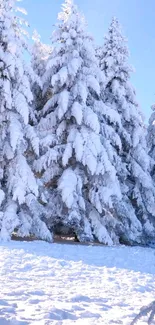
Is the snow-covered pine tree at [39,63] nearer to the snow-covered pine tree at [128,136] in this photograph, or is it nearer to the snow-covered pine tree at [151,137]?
the snow-covered pine tree at [128,136]

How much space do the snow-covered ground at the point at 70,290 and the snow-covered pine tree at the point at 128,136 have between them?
11145mm

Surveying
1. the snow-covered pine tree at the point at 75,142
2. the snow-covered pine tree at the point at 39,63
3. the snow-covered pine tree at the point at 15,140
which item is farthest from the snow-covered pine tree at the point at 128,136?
the snow-covered pine tree at the point at 15,140

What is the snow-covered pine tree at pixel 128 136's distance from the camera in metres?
21.3

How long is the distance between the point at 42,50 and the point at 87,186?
8432 mm

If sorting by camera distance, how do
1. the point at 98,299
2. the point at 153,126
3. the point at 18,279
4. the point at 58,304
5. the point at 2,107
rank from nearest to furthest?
the point at 58,304 → the point at 98,299 → the point at 18,279 → the point at 2,107 → the point at 153,126

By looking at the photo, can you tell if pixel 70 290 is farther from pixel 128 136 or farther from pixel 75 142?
pixel 128 136

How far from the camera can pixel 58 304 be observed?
5531 millimetres

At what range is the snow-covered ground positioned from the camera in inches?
195

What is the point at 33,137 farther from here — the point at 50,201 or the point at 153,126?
the point at 153,126

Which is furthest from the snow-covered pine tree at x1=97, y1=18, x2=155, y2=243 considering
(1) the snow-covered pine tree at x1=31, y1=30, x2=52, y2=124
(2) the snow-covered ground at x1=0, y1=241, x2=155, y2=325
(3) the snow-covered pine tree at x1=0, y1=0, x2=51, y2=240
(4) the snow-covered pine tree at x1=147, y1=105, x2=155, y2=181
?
Answer: (2) the snow-covered ground at x1=0, y1=241, x2=155, y2=325

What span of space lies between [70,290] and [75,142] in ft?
37.6

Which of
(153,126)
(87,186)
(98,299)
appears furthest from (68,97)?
(98,299)

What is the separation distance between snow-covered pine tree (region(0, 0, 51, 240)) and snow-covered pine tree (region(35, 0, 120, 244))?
133 centimetres

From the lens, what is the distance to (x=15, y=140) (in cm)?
1611
